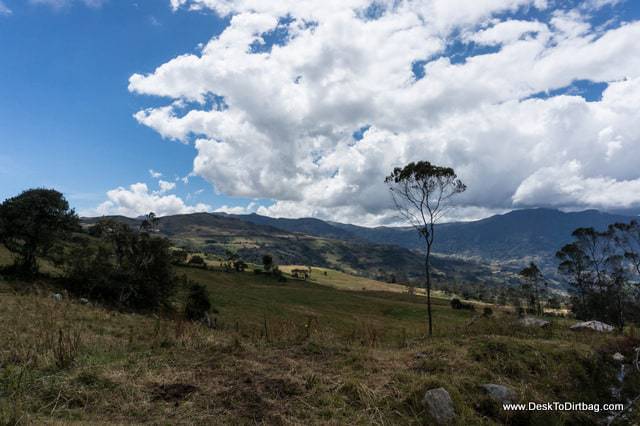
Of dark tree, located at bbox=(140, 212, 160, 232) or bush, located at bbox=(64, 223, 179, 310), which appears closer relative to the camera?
bush, located at bbox=(64, 223, 179, 310)

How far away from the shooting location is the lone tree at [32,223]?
36.7 metres

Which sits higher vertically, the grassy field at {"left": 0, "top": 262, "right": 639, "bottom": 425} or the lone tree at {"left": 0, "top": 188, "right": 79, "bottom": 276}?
the lone tree at {"left": 0, "top": 188, "right": 79, "bottom": 276}

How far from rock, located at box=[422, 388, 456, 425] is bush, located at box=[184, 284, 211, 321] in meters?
37.0

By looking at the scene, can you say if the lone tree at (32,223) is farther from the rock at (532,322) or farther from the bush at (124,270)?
the rock at (532,322)

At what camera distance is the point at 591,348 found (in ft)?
40.0

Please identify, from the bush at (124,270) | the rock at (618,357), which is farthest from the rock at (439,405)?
the bush at (124,270)

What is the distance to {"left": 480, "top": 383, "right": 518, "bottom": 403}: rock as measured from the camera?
8125 millimetres

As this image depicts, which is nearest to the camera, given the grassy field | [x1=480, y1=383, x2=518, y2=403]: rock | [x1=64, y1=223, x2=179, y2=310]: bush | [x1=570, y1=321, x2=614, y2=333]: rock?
the grassy field

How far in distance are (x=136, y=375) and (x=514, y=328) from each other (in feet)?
52.8

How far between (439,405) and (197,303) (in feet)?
131

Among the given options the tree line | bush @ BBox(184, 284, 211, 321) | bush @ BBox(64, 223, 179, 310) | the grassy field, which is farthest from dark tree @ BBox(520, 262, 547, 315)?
the grassy field

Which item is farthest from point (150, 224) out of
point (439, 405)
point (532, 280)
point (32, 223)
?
point (532, 280)

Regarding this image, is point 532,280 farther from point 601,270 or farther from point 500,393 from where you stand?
point 500,393

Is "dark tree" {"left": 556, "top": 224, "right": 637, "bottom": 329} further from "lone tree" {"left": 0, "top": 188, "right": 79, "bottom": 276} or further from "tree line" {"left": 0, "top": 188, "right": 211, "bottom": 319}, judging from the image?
"lone tree" {"left": 0, "top": 188, "right": 79, "bottom": 276}
